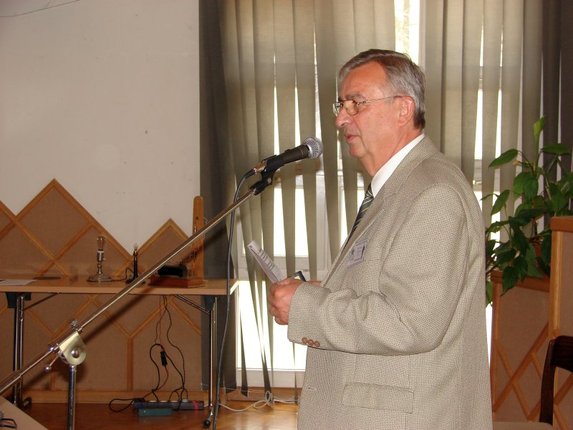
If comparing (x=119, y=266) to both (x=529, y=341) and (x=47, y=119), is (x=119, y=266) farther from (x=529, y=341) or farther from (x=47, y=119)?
(x=529, y=341)

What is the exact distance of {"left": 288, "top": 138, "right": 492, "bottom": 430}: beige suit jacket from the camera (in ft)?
4.91

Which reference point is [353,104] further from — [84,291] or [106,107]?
[106,107]

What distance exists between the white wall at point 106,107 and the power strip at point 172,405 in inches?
36.7

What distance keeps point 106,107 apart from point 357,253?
343 centimetres

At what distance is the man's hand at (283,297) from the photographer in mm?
1595

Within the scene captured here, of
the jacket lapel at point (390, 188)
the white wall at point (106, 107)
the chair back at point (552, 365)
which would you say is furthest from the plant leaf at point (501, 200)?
the jacket lapel at point (390, 188)

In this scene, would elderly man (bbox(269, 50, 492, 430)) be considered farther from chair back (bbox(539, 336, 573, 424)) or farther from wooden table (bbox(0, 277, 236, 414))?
wooden table (bbox(0, 277, 236, 414))

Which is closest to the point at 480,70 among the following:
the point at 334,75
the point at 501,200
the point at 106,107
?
the point at 334,75

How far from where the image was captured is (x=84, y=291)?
422 centimetres

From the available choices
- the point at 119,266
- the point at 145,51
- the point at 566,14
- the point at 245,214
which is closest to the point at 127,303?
the point at 119,266

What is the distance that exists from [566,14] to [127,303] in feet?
9.79

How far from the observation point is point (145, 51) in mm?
4789

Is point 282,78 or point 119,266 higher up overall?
point 282,78

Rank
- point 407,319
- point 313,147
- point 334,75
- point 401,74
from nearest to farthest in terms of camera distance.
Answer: point 407,319 < point 401,74 < point 313,147 < point 334,75
